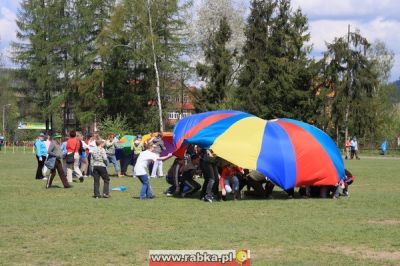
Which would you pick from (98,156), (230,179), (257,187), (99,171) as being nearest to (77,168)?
(98,156)

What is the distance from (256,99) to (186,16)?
964 cm

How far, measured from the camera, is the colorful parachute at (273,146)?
15641mm

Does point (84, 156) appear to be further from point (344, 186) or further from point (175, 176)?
point (344, 186)

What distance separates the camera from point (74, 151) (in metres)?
20.9

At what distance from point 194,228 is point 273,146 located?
569 cm

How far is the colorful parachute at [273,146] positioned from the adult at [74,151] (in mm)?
5141

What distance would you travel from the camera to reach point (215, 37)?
5231 centimetres

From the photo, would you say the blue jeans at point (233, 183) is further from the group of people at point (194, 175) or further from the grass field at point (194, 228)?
the grass field at point (194, 228)

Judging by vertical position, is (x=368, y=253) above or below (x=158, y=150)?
below

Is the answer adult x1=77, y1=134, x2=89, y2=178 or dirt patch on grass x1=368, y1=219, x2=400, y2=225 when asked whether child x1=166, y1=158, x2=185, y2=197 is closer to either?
adult x1=77, y1=134, x2=89, y2=178

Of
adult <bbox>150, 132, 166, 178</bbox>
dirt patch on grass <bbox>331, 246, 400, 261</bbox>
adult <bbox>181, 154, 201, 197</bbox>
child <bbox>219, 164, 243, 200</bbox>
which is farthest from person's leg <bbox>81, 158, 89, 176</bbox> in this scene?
dirt patch on grass <bbox>331, 246, 400, 261</bbox>

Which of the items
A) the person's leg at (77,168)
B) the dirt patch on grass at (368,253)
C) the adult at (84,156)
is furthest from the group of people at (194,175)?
the dirt patch on grass at (368,253)

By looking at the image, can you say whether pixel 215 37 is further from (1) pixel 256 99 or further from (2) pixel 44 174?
(2) pixel 44 174

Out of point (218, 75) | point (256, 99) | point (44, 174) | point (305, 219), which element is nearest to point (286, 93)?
point (256, 99)
